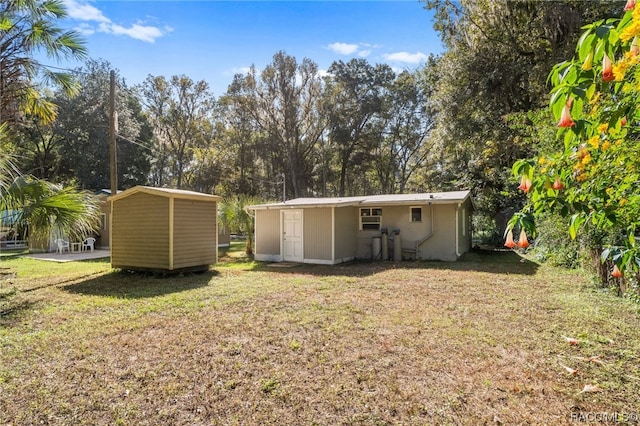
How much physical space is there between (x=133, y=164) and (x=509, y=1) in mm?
23574

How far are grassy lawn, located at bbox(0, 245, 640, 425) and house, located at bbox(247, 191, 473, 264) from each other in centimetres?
440

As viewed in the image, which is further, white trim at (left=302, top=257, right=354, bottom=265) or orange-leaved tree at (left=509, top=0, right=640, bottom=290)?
white trim at (left=302, top=257, right=354, bottom=265)

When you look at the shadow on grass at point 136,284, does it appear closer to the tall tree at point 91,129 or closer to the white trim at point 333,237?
the white trim at point 333,237

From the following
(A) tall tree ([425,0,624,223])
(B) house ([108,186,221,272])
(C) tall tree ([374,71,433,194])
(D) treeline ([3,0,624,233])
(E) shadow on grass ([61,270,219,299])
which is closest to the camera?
(E) shadow on grass ([61,270,219,299])

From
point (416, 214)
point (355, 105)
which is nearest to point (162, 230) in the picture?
point (416, 214)

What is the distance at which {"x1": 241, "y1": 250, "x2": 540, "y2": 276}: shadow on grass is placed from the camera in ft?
30.9

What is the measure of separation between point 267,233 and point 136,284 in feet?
17.8

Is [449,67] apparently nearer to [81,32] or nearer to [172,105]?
[81,32]

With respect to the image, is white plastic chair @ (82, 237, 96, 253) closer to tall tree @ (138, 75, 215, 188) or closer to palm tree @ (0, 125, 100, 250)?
palm tree @ (0, 125, 100, 250)

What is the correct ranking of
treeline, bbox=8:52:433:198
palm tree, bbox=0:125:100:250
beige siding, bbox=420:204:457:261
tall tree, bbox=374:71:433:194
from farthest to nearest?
tall tree, bbox=374:71:433:194 → treeline, bbox=8:52:433:198 → beige siding, bbox=420:204:457:261 → palm tree, bbox=0:125:100:250

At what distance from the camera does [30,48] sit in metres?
7.68

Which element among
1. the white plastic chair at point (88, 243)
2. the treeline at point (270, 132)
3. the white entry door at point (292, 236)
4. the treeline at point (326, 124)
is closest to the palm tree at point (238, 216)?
the white entry door at point (292, 236)

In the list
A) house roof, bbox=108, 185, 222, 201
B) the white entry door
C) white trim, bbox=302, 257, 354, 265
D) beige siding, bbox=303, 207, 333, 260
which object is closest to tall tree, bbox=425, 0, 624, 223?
beige siding, bbox=303, 207, 333, 260

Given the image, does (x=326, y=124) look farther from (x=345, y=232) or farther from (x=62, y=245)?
(x=62, y=245)
